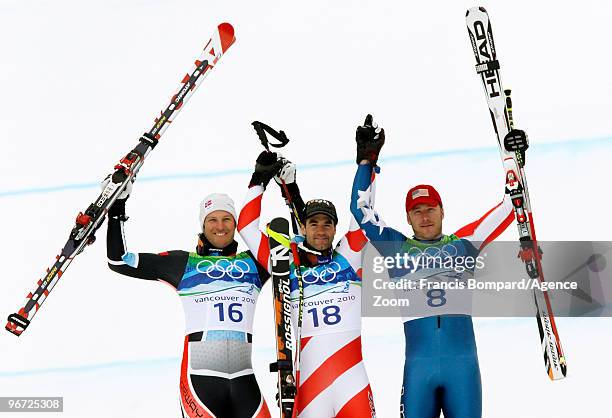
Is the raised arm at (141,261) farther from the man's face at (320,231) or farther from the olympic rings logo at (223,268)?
the man's face at (320,231)

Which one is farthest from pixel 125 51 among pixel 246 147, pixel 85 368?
pixel 85 368

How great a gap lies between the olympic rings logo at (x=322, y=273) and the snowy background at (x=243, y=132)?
4.27 ft

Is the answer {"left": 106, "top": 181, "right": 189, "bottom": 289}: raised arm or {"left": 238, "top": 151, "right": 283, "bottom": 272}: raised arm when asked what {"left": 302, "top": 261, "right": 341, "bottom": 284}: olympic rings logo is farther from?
{"left": 106, "top": 181, "right": 189, "bottom": 289}: raised arm

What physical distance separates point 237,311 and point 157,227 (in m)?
2.10

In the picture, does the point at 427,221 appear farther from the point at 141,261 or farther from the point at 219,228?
the point at 141,261

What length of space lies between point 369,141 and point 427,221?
52cm

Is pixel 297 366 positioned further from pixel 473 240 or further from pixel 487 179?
pixel 487 179

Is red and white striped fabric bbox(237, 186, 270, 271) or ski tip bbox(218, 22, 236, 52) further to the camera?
ski tip bbox(218, 22, 236, 52)

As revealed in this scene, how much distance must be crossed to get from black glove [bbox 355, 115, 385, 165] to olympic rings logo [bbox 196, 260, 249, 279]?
838 millimetres

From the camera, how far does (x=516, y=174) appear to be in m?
4.91

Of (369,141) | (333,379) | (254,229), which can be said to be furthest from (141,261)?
(369,141)

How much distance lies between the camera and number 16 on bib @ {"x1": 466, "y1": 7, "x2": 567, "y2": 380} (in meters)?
4.80

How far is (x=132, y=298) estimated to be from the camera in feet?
21.9

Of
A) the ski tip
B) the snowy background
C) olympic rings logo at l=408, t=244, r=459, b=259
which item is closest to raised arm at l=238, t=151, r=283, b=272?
olympic rings logo at l=408, t=244, r=459, b=259
